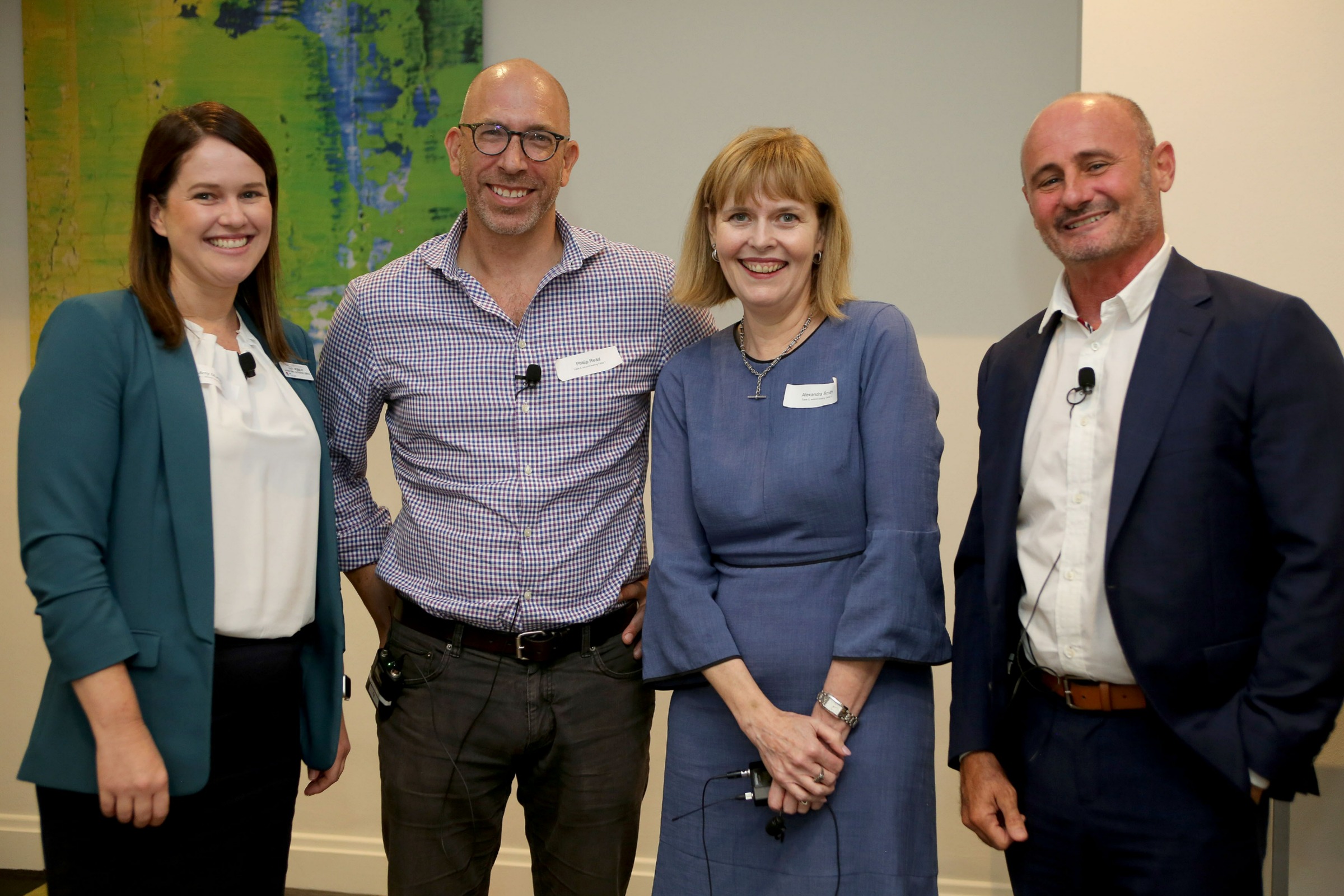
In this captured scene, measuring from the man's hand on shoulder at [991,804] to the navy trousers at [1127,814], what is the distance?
23mm

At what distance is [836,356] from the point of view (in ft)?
5.98

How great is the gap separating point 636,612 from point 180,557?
92 centimetres

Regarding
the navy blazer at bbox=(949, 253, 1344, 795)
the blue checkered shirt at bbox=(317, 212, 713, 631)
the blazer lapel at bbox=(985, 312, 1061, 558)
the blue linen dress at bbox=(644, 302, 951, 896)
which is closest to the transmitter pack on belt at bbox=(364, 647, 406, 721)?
the blue checkered shirt at bbox=(317, 212, 713, 631)

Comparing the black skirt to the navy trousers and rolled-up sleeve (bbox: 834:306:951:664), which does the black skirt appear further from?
the navy trousers

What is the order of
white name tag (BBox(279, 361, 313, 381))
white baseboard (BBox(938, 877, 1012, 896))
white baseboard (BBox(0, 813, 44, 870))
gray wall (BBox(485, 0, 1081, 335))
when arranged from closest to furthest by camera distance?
white name tag (BBox(279, 361, 313, 381))
gray wall (BBox(485, 0, 1081, 335))
white baseboard (BBox(938, 877, 1012, 896))
white baseboard (BBox(0, 813, 44, 870))

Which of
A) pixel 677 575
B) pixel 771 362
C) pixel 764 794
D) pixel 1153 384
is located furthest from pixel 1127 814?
pixel 771 362

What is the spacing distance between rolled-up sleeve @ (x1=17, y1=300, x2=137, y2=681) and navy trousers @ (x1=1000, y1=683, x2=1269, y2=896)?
1509 mm

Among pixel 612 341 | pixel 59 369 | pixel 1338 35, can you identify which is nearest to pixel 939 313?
pixel 1338 35

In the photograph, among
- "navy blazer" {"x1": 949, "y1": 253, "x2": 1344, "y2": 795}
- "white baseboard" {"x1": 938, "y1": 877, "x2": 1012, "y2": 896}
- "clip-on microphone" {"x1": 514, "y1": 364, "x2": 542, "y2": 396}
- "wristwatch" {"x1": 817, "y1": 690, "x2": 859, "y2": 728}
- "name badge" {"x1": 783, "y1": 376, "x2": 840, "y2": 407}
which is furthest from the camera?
"white baseboard" {"x1": 938, "y1": 877, "x2": 1012, "y2": 896}

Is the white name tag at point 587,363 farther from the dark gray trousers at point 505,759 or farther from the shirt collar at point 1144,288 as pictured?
the shirt collar at point 1144,288

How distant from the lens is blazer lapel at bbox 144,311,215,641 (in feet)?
5.33

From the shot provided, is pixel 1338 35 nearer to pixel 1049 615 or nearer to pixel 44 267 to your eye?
pixel 1049 615

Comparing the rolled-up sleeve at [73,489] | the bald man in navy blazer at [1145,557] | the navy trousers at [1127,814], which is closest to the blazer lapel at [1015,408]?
the bald man in navy blazer at [1145,557]

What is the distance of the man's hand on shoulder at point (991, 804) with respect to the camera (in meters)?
1.74
